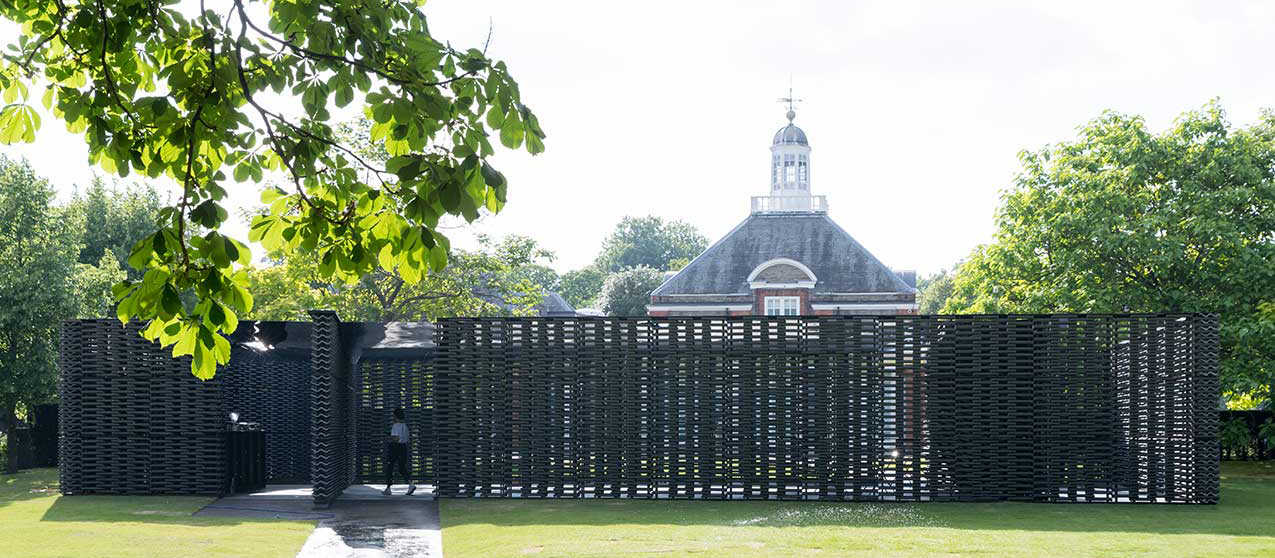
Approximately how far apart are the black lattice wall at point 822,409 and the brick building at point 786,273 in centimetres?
2707

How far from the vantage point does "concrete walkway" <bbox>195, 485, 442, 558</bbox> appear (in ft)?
45.2

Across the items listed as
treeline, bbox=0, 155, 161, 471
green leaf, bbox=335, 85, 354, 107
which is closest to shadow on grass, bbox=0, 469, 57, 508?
treeline, bbox=0, 155, 161, 471

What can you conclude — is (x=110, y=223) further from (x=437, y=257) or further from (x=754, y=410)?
(x=437, y=257)

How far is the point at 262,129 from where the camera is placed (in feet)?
21.1

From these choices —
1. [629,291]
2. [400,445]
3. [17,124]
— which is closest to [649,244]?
[629,291]

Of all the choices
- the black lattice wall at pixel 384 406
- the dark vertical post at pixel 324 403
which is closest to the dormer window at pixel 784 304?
the black lattice wall at pixel 384 406

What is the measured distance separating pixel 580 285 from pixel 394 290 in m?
77.5

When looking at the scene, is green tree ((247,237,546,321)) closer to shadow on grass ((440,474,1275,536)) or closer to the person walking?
the person walking

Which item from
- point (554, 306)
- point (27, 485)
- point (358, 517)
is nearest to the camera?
point (358, 517)

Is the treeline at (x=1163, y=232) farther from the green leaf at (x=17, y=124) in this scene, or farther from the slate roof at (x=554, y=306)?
the slate roof at (x=554, y=306)

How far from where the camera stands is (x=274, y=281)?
3161 cm

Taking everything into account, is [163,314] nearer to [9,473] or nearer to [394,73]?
[394,73]

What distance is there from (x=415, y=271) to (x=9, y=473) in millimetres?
23389

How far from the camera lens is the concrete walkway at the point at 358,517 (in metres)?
13.8
